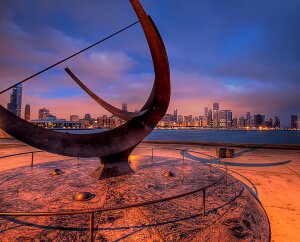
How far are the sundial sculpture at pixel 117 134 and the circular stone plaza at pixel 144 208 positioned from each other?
2.48 ft

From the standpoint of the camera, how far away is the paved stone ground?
3.22 metres

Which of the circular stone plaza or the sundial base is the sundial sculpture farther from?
the circular stone plaza

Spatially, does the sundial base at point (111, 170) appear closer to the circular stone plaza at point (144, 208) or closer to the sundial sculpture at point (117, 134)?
the sundial sculpture at point (117, 134)

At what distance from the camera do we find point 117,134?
6418 millimetres

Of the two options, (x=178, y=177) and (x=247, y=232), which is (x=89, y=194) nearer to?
(x=178, y=177)

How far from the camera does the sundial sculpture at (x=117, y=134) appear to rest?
504 cm

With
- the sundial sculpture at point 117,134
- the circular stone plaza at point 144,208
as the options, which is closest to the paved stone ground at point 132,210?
the circular stone plaza at point 144,208

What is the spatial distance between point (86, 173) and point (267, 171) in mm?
7424

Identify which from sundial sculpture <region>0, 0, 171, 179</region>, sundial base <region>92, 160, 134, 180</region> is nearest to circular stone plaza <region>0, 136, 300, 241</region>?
sundial base <region>92, 160, 134, 180</region>

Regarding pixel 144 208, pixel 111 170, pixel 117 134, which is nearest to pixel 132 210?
pixel 144 208

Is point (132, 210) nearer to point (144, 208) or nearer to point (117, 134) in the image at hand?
point (144, 208)

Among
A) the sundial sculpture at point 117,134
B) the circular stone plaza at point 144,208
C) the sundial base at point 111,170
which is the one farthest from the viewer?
the sundial base at point 111,170

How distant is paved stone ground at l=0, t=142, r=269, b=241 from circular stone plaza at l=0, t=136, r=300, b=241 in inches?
0.5

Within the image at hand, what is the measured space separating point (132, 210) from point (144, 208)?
26 centimetres
